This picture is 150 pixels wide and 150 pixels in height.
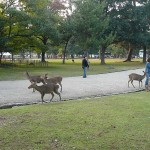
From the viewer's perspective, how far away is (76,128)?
358 inches

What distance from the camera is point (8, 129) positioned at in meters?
8.95

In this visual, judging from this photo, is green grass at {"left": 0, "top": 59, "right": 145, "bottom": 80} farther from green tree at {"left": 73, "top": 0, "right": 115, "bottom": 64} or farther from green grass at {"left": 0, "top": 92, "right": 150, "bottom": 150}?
green grass at {"left": 0, "top": 92, "right": 150, "bottom": 150}

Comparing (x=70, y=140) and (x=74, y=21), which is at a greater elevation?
(x=74, y=21)

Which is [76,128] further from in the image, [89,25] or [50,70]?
[89,25]

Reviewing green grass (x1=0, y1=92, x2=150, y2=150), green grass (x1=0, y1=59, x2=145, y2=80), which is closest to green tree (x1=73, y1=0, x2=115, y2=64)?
green grass (x1=0, y1=59, x2=145, y2=80)

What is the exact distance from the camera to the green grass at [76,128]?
309 inches

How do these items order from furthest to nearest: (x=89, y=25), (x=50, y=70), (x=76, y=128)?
(x=89, y=25)
(x=50, y=70)
(x=76, y=128)

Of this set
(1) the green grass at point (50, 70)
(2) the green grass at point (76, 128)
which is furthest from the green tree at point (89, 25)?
(2) the green grass at point (76, 128)

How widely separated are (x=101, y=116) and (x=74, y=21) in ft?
141

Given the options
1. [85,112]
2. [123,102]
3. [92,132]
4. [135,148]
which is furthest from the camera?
[123,102]

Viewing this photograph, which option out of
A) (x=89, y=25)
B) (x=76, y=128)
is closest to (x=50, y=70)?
(x=89, y=25)

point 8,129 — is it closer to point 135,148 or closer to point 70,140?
point 70,140

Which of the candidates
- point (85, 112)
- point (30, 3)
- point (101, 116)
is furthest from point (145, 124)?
point (30, 3)

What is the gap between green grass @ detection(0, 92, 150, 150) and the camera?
309 inches
